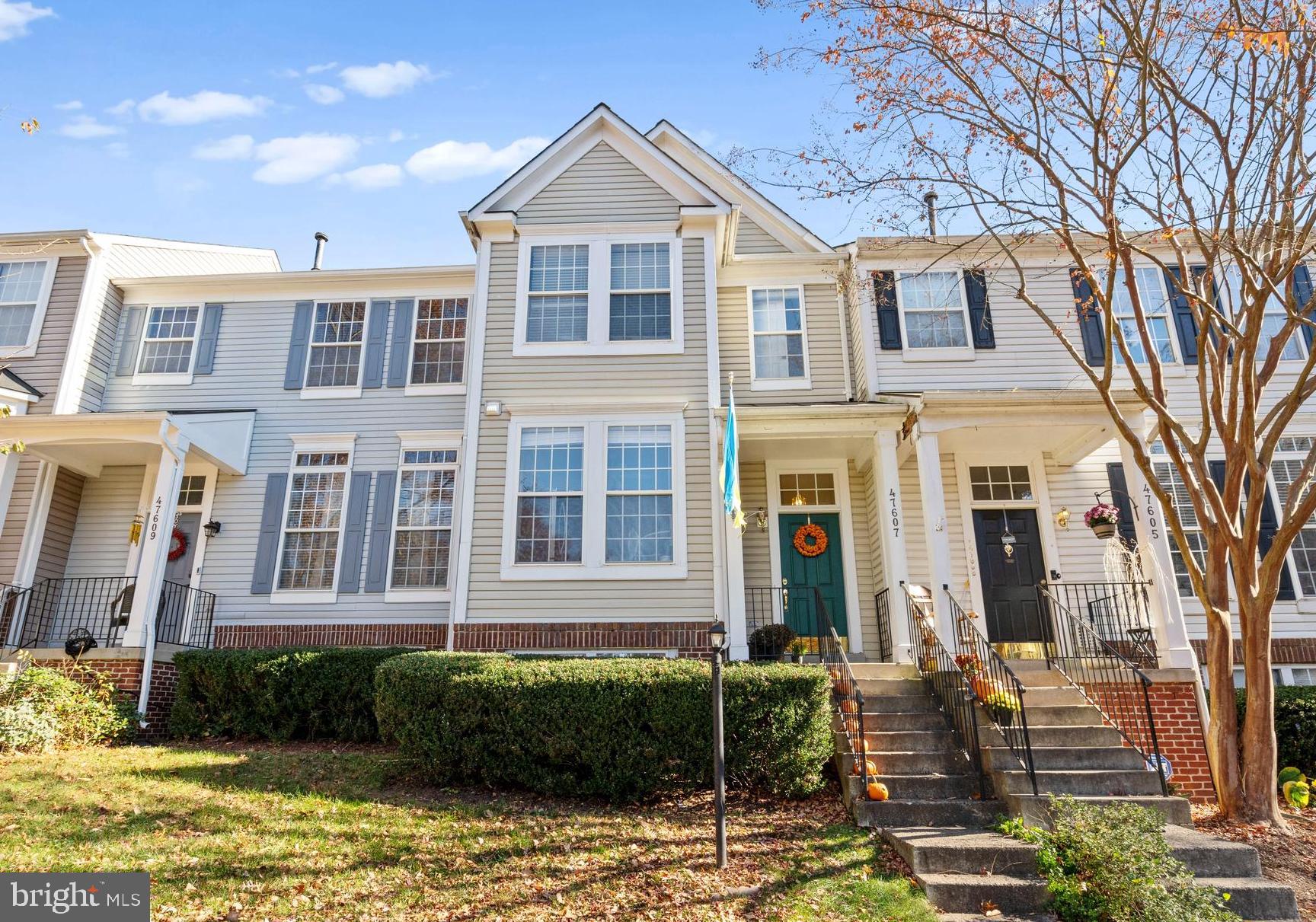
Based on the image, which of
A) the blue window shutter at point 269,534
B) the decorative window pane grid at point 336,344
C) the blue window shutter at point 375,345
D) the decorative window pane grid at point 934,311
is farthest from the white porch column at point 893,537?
the blue window shutter at point 269,534

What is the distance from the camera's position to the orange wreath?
1169cm

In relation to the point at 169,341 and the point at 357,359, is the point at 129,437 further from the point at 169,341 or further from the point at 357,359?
the point at 357,359

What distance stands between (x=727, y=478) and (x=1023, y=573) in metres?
5.76

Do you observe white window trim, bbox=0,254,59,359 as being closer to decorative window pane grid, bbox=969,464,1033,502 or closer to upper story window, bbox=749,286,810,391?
upper story window, bbox=749,286,810,391

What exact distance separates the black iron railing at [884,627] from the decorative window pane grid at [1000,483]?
2.41 m

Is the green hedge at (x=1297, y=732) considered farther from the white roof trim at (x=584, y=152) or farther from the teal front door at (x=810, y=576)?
the white roof trim at (x=584, y=152)

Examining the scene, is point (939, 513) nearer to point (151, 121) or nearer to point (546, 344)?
point (546, 344)

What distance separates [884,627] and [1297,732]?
4.64 metres

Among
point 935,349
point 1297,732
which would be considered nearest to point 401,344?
point 935,349

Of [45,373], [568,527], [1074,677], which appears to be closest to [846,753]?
[1074,677]

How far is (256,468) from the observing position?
12.4m

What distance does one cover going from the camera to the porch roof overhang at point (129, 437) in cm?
1095

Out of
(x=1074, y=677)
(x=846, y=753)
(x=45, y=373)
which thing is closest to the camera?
(x=846, y=753)

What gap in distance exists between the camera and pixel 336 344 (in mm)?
13062
